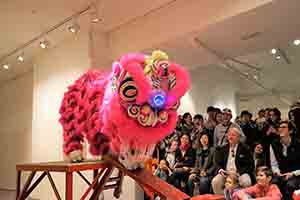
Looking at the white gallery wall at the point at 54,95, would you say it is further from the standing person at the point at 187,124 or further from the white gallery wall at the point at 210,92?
the white gallery wall at the point at 210,92

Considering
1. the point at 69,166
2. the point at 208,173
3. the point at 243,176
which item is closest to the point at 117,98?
the point at 69,166

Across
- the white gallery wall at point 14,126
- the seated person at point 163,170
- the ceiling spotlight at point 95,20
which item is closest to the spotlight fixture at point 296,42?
the seated person at point 163,170

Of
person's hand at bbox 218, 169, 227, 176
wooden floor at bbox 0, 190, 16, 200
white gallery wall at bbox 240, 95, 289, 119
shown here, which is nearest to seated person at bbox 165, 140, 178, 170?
person's hand at bbox 218, 169, 227, 176

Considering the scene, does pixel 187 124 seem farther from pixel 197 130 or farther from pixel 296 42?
pixel 296 42

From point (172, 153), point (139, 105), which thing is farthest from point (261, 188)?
point (139, 105)

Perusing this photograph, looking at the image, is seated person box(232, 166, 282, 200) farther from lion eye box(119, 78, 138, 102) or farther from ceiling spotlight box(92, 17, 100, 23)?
ceiling spotlight box(92, 17, 100, 23)

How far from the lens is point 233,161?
437 cm

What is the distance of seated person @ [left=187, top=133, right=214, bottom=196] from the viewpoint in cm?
461

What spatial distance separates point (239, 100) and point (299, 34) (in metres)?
2.15

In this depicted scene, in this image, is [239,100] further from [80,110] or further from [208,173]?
[80,110]

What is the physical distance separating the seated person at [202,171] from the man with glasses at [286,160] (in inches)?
34.6

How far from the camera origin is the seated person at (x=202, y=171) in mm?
4613

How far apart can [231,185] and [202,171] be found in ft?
2.11

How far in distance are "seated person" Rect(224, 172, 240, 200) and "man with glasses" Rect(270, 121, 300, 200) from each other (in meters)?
0.46
